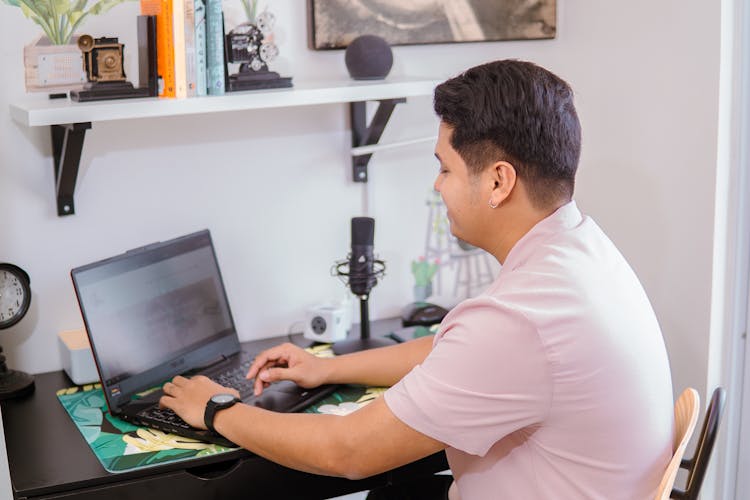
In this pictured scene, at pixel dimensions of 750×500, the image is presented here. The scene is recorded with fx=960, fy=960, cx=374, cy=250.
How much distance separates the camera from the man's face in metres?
1.44

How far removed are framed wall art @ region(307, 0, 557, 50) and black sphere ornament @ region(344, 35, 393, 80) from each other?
0.31 feet

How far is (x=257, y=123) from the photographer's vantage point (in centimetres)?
218

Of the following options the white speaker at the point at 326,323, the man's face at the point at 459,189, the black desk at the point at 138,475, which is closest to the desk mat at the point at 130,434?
the black desk at the point at 138,475

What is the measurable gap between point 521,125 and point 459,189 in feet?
0.45

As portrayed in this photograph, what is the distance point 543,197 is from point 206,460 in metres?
0.72

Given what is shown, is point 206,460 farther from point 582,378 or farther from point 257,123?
point 257,123

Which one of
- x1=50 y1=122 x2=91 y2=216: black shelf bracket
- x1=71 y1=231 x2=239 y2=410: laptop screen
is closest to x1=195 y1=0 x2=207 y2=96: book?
Result: x1=50 y1=122 x2=91 y2=216: black shelf bracket

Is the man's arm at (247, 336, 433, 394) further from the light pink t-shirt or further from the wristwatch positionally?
the light pink t-shirt

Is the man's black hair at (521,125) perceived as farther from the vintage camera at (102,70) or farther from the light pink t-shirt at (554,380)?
the vintage camera at (102,70)

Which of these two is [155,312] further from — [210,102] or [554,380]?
[554,380]

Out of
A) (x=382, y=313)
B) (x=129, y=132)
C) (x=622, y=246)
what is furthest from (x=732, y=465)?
(x=129, y=132)

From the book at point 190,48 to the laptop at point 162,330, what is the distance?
339 mm

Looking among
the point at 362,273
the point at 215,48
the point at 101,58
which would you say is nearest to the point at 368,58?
the point at 215,48

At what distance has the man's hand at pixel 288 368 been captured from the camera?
184 centimetres
